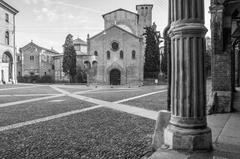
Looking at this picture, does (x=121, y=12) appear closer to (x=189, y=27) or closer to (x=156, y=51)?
(x=156, y=51)

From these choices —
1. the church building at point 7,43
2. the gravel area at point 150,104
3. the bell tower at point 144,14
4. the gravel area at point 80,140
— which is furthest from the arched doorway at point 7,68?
the gravel area at point 80,140

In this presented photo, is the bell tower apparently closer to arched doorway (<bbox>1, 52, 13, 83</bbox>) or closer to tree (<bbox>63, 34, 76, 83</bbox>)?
tree (<bbox>63, 34, 76, 83</bbox>)

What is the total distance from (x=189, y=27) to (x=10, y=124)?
19.5 ft

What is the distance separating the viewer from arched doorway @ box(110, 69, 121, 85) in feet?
113

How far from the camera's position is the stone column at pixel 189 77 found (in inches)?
119

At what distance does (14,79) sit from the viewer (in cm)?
3391

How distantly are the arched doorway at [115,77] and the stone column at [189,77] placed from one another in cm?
3119

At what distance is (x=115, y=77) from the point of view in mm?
34500

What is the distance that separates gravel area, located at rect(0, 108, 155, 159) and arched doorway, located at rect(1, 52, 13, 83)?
2807 centimetres

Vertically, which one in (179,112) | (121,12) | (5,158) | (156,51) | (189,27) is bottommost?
(5,158)

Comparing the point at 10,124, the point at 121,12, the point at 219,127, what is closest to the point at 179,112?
the point at 219,127

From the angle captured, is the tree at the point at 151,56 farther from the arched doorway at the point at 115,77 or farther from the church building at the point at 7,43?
the church building at the point at 7,43

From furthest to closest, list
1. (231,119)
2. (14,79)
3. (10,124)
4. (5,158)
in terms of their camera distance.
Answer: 1. (14,79)
2. (10,124)
3. (231,119)
4. (5,158)

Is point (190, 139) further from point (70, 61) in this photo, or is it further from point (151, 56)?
point (70, 61)
